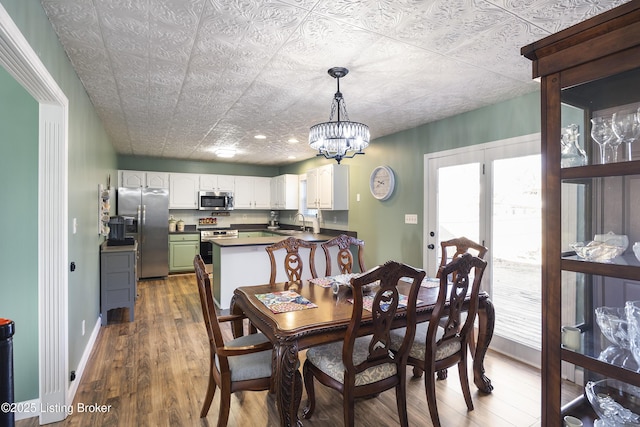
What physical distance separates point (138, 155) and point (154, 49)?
201 inches

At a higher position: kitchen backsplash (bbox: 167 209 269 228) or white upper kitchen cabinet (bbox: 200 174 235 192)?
white upper kitchen cabinet (bbox: 200 174 235 192)

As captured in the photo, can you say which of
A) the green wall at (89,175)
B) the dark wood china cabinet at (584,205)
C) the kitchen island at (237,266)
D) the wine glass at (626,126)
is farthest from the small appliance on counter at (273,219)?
the wine glass at (626,126)

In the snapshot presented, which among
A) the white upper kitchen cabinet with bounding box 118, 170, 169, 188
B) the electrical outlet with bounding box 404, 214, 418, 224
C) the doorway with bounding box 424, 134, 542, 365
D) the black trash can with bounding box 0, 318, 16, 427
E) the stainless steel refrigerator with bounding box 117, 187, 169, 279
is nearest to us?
the black trash can with bounding box 0, 318, 16, 427

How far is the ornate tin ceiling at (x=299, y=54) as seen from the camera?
5.70ft

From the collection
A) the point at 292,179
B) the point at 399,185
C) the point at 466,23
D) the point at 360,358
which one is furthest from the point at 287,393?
the point at 292,179

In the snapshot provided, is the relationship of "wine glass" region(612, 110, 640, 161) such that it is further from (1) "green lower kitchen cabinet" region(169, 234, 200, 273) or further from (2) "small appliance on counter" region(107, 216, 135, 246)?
(1) "green lower kitchen cabinet" region(169, 234, 200, 273)

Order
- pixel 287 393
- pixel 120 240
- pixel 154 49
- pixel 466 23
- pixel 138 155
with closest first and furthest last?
pixel 287 393, pixel 466 23, pixel 154 49, pixel 120 240, pixel 138 155

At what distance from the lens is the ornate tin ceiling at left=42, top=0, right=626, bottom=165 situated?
1738mm

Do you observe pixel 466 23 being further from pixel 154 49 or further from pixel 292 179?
pixel 292 179

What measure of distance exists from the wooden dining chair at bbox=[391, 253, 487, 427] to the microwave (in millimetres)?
5618

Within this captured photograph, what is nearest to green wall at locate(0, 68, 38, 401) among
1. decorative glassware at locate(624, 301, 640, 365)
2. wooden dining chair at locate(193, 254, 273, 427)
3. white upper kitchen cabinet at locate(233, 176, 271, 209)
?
wooden dining chair at locate(193, 254, 273, 427)

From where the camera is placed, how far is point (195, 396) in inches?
93.0

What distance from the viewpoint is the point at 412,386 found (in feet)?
8.27

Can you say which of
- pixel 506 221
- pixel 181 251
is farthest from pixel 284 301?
pixel 181 251
